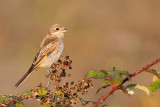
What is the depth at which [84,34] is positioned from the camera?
647 inches

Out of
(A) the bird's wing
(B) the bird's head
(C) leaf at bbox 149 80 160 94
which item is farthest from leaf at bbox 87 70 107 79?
(B) the bird's head

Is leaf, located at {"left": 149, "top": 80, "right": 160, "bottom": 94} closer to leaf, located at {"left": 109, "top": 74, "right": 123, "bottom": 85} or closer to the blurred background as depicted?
leaf, located at {"left": 109, "top": 74, "right": 123, "bottom": 85}

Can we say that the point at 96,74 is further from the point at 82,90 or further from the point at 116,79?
the point at 82,90

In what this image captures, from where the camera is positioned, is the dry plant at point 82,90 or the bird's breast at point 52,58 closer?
the dry plant at point 82,90

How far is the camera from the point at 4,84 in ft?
43.3

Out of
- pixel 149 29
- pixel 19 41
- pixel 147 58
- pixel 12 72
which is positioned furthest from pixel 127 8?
pixel 12 72

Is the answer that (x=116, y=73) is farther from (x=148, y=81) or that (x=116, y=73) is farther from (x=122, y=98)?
(x=148, y=81)

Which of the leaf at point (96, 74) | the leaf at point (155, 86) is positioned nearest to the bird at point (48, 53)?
the leaf at point (96, 74)

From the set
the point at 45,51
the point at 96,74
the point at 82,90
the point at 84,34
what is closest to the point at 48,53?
the point at 45,51

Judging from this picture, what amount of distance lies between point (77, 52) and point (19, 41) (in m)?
3.14

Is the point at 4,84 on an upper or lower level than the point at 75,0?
lower

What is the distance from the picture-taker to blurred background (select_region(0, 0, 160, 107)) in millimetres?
14539

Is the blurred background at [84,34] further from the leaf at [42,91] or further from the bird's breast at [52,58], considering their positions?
the leaf at [42,91]

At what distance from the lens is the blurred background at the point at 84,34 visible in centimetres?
1454
